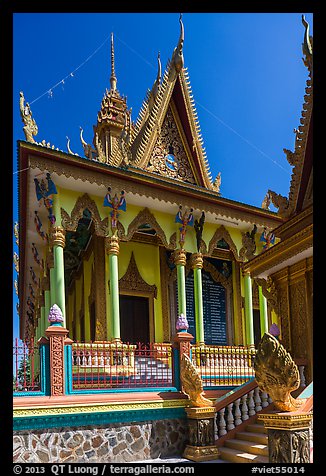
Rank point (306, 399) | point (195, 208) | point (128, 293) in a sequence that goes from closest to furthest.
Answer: point (306, 399) → point (195, 208) → point (128, 293)

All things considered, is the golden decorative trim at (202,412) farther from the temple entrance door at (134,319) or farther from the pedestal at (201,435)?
the temple entrance door at (134,319)

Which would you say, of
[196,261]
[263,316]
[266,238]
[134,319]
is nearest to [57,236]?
[196,261]

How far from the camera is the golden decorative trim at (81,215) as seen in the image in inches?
473

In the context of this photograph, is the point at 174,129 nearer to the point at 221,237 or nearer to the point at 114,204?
the point at 221,237

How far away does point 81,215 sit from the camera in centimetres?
1232

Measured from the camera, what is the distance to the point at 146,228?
15086 millimetres

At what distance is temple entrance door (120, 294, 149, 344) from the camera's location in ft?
49.1

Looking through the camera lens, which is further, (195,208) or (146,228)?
(146,228)

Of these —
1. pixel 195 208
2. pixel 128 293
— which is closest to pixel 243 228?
pixel 195 208

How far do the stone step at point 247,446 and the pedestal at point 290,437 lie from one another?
1361mm

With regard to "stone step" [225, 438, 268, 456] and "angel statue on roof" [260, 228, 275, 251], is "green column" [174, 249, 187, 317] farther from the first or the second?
"stone step" [225, 438, 268, 456]

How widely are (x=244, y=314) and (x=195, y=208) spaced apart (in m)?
4.62

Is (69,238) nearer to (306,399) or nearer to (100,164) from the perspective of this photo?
(100,164)
